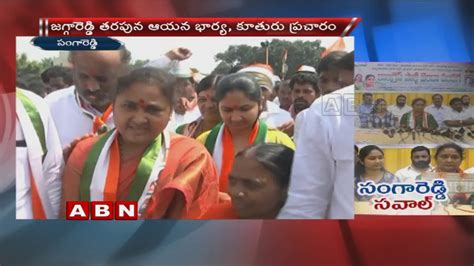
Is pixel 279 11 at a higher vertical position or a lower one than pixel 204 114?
higher

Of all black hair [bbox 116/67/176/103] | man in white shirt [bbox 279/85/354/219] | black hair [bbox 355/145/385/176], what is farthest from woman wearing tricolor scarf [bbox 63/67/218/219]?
black hair [bbox 355/145/385/176]

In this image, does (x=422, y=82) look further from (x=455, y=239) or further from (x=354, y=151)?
(x=455, y=239)

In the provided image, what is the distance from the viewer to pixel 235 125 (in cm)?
413

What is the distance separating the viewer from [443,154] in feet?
13.7

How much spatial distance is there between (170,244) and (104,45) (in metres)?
1.24

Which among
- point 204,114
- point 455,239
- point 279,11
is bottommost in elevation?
point 455,239

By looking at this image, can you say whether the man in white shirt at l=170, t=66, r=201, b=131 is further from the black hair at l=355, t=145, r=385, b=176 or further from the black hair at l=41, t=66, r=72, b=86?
the black hair at l=355, t=145, r=385, b=176

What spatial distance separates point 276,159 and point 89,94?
3.85 feet

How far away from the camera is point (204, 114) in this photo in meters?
4.13

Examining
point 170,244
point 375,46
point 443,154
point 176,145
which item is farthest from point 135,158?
point 443,154

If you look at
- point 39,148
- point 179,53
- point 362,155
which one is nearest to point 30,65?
point 39,148

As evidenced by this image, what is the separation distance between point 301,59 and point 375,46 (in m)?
0.45

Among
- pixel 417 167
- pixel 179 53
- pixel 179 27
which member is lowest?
pixel 417 167

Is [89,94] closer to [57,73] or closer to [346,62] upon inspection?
[57,73]
